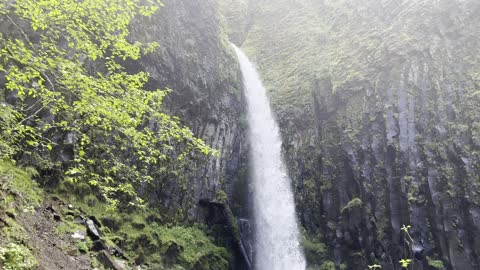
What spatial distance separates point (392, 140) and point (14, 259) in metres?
16.9

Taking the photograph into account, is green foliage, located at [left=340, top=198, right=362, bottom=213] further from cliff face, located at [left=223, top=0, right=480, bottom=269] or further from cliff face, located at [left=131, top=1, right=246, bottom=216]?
cliff face, located at [left=131, top=1, right=246, bottom=216]

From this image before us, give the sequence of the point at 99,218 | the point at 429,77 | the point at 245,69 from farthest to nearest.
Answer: the point at 245,69 < the point at 429,77 < the point at 99,218

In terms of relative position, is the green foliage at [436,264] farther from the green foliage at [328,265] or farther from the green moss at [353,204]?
the green foliage at [328,265]

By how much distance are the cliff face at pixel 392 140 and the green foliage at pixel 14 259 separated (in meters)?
14.2

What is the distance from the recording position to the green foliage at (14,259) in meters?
6.94

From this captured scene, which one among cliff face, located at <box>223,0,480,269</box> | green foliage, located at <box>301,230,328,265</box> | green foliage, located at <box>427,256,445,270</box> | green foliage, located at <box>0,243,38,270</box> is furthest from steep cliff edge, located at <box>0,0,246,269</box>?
green foliage, located at <box>427,256,445,270</box>

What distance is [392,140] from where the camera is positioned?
18.8 metres

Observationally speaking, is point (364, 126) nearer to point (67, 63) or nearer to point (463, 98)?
point (463, 98)

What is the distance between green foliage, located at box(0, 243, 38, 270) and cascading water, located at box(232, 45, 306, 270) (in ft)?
44.2

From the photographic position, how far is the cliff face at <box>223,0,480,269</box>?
54.6 feet

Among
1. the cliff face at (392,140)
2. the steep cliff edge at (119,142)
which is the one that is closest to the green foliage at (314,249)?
the cliff face at (392,140)

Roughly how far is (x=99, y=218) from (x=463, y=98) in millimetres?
17679

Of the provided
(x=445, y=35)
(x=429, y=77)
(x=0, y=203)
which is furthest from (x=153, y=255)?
(x=445, y=35)

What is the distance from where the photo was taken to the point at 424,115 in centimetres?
1870
